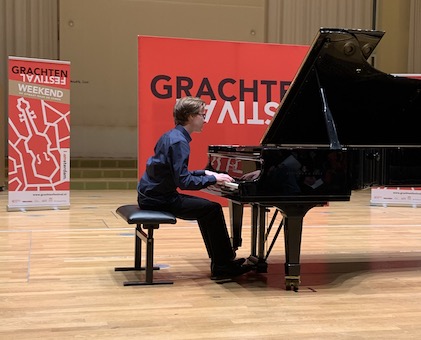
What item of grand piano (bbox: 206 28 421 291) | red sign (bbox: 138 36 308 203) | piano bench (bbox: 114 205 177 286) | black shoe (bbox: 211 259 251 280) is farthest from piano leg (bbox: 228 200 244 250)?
red sign (bbox: 138 36 308 203)

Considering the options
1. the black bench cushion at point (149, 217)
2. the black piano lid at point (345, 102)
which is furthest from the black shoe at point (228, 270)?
the black piano lid at point (345, 102)

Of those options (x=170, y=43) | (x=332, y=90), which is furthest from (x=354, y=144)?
(x=170, y=43)

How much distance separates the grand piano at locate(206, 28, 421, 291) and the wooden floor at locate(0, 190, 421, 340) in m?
0.36

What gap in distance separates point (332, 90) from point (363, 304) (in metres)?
1.35

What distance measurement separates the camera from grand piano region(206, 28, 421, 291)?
3.68 metres

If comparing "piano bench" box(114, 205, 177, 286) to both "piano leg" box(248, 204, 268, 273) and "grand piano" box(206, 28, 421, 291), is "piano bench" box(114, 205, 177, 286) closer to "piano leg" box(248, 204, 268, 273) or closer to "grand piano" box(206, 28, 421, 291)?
"grand piano" box(206, 28, 421, 291)

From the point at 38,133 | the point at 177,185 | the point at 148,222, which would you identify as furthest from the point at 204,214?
the point at 38,133

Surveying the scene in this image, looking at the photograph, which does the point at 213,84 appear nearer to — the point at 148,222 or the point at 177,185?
the point at 177,185

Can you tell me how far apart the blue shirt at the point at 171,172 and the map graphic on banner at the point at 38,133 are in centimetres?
377

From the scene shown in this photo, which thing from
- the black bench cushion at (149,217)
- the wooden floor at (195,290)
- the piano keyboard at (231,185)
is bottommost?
the wooden floor at (195,290)

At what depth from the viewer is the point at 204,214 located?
3.89 m

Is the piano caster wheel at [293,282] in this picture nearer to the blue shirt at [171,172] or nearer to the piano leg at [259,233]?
the piano leg at [259,233]

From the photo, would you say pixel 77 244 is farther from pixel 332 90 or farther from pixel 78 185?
pixel 78 185

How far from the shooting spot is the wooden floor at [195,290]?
10.00ft
